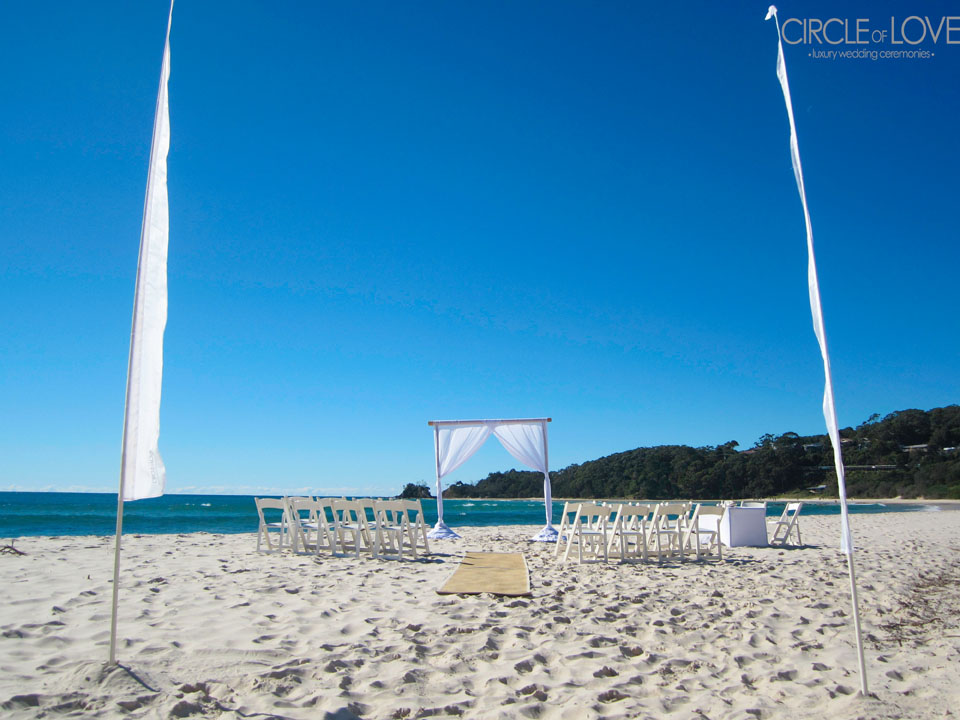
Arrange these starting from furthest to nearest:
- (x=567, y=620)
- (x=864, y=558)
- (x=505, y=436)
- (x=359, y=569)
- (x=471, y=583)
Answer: (x=505, y=436) < (x=864, y=558) < (x=359, y=569) < (x=471, y=583) < (x=567, y=620)

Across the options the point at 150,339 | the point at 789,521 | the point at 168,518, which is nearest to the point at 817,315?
the point at 150,339

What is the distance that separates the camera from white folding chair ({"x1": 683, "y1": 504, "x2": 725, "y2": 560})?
8586mm

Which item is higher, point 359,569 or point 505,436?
point 505,436

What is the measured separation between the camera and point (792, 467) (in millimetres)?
55594

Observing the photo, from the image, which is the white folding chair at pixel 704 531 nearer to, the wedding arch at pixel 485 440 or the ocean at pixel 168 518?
the wedding arch at pixel 485 440

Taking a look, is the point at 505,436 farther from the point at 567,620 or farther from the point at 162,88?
the point at 162,88

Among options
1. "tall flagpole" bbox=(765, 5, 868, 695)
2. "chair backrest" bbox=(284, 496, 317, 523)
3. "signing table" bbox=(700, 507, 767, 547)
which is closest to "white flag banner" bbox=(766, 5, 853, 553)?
"tall flagpole" bbox=(765, 5, 868, 695)

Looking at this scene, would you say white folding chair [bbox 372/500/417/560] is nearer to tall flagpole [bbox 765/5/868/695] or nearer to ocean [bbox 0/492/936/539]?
tall flagpole [bbox 765/5/868/695]

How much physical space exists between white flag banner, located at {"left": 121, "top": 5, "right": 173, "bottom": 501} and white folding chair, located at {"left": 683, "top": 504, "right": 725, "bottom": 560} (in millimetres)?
7048

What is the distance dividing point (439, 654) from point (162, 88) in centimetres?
363

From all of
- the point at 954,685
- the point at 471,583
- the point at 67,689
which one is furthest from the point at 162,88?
the point at 954,685

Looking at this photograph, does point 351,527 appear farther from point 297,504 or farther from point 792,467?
point 792,467

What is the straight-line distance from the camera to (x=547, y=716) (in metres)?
2.85

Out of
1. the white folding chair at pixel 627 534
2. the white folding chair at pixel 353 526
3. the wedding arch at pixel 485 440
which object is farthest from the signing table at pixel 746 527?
the white folding chair at pixel 353 526
